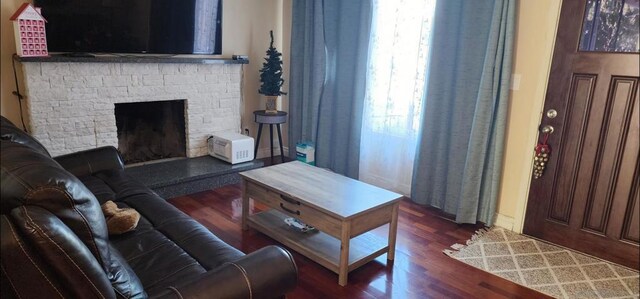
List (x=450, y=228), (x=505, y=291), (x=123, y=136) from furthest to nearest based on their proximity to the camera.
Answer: (x=123, y=136), (x=450, y=228), (x=505, y=291)

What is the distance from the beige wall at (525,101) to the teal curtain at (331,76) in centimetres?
134

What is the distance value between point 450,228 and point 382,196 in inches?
36.4

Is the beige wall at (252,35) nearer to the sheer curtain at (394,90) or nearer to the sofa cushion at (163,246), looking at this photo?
the sheer curtain at (394,90)

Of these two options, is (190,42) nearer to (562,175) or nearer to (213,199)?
(213,199)

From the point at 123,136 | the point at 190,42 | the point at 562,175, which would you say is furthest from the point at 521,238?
the point at 123,136

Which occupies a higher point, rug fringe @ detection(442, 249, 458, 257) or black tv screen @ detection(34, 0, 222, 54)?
black tv screen @ detection(34, 0, 222, 54)

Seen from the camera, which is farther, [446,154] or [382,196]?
[446,154]

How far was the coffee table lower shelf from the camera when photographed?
7.69 feet

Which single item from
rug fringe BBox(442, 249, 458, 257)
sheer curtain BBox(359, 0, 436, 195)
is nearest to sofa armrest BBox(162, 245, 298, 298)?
rug fringe BBox(442, 249, 458, 257)

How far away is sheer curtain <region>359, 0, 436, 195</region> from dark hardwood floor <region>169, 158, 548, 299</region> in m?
0.63

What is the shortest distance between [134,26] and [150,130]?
1.00 meters

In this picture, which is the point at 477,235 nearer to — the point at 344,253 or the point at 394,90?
the point at 344,253

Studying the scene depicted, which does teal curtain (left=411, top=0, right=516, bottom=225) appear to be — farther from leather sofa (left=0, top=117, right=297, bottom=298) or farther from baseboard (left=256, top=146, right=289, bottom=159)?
leather sofa (left=0, top=117, right=297, bottom=298)

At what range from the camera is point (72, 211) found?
1091 mm
